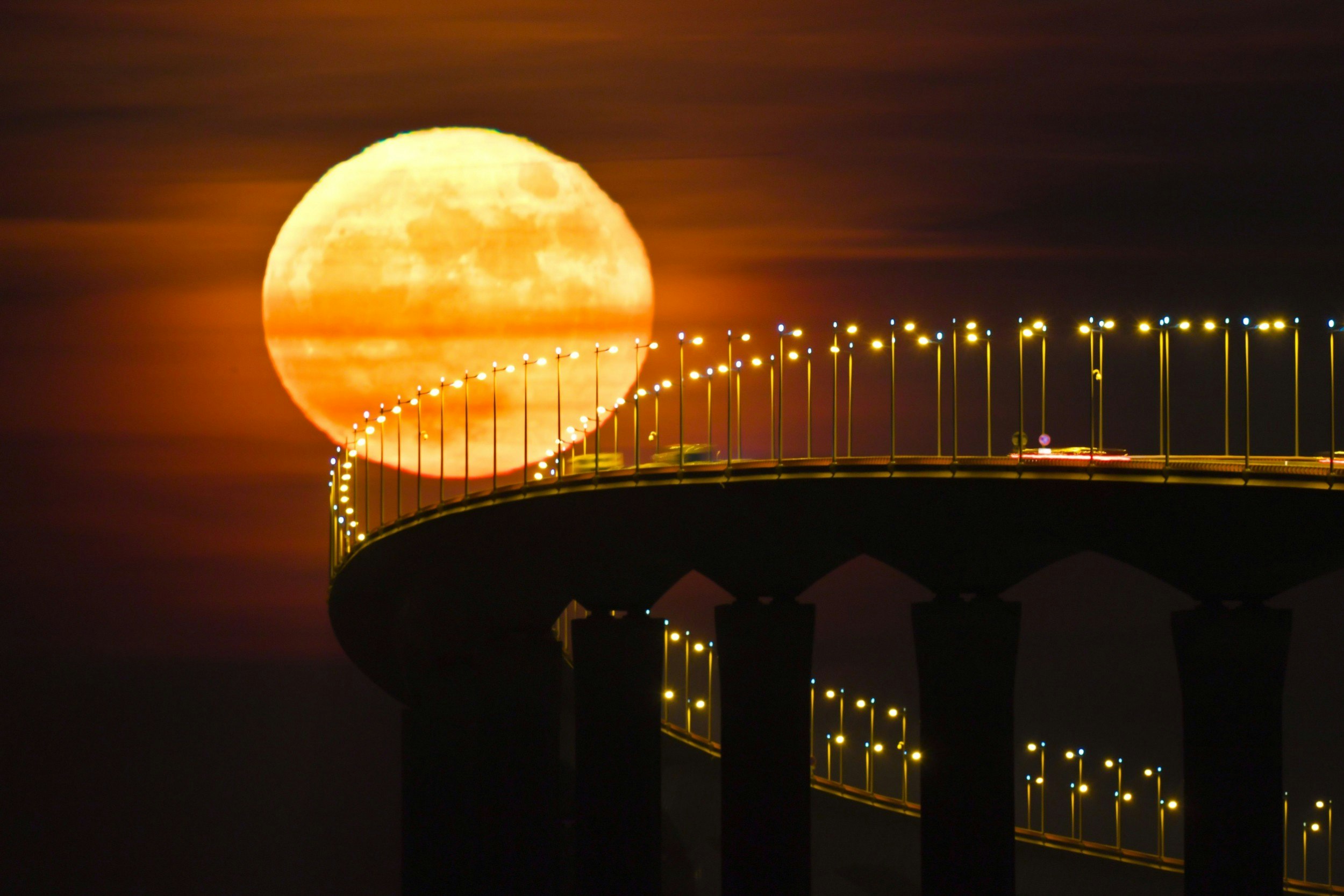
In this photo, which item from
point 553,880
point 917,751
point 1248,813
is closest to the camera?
point 1248,813

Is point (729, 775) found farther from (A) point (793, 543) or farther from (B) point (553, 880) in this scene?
(B) point (553, 880)

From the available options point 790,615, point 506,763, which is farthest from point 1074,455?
point 506,763

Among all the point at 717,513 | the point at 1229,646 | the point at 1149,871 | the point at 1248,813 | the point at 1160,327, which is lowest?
the point at 1149,871

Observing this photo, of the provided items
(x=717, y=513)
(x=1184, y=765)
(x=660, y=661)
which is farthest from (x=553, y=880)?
(x=1184, y=765)

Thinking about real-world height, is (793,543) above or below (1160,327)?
below

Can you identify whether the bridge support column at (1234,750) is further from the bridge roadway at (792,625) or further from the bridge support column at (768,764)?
the bridge support column at (768,764)

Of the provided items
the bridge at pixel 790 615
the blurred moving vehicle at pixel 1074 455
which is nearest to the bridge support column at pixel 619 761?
the bridge at pixel 790 615

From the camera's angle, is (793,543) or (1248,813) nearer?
(1248,813)
